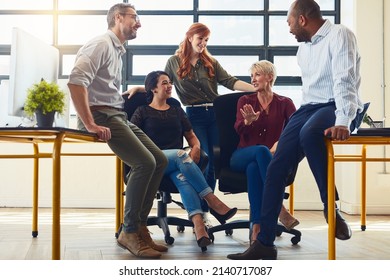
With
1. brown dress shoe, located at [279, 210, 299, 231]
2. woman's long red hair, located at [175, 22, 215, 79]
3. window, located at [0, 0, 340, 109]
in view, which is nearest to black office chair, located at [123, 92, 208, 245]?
woman's long red hair, located at [175, 22, 215, 79]

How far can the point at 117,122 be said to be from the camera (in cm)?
295

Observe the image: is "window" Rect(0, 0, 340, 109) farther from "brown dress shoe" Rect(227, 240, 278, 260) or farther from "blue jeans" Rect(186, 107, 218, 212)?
"brown dress shoe" Rect(227, 240, 278, 260)

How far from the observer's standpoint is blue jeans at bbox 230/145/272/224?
305 cm

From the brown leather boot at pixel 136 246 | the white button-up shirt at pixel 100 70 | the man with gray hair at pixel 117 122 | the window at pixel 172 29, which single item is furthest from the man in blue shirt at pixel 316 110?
the window at pixel 172 29

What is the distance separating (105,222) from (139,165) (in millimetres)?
1801

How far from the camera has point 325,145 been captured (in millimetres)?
2463

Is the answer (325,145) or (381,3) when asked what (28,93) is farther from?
(381,3)

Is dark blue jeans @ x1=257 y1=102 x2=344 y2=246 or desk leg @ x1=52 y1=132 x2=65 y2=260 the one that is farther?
dark blue jeans @ x1=257 y1=102 x2=344 y2=246

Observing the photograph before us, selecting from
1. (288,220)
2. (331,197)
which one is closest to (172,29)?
(288,220)

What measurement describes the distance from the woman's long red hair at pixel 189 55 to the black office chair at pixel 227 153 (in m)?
0.48

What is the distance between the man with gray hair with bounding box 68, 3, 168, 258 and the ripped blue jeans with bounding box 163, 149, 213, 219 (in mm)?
162

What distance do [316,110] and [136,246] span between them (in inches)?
42.3
